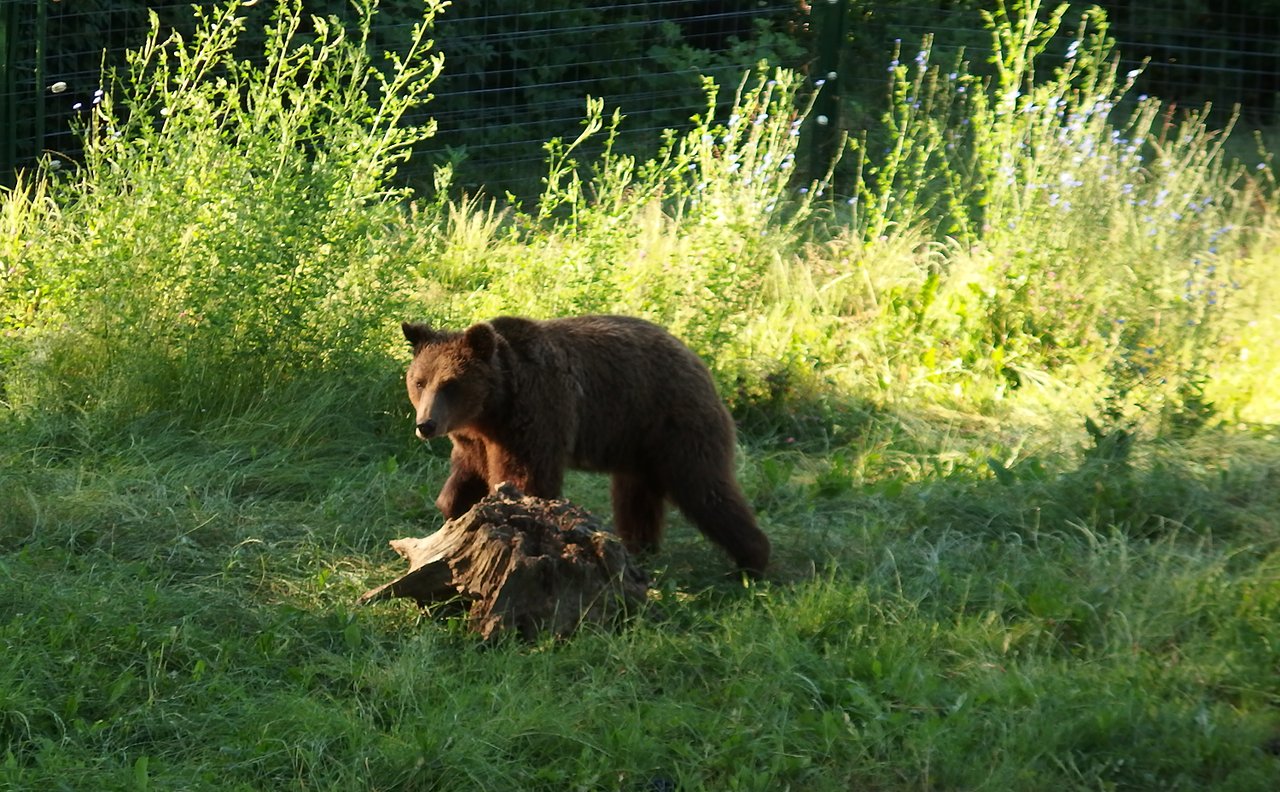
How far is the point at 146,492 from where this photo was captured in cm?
621

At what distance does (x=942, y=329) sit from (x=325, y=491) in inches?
150

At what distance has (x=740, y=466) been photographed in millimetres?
6992

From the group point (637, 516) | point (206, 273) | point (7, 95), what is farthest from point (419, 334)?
point (7, 95)

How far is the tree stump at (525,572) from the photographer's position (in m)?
5.00

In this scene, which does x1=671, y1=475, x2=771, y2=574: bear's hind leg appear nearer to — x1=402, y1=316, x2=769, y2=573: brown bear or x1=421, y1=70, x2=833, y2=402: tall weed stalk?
x1=402, y1=316, x2=769, y2=573: brown bear

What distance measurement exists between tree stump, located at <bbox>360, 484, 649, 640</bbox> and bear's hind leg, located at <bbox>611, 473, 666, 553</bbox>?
2.37 ft

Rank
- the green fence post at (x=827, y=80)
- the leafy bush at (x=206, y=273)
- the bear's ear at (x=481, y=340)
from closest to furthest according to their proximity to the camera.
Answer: the bear's ear at (x=481, y=340), the leafy bush at (x=206, y=273), the green fence post at (x=827, y=80)

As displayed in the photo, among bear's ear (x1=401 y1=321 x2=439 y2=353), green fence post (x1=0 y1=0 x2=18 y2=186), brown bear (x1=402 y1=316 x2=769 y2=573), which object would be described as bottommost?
brown bear (x1=402 y1=316 x2=769 y2=573)

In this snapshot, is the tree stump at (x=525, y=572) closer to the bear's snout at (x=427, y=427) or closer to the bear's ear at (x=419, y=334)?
the bear's snout at (x=427, y=427)

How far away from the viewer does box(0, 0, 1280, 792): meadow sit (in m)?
4.35

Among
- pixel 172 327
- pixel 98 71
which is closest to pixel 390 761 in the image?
pixel 172 327

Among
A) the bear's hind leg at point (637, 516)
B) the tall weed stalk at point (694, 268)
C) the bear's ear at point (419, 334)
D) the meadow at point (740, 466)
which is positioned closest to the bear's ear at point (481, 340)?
the bear's ear at point (419, 334)

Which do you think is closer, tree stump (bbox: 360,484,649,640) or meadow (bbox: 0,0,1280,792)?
meadow (bbox: 0,0,1280,792)

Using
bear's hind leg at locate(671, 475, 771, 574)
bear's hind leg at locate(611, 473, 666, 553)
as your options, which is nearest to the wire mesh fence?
bear's hind leg at locate(611, 473, 666, 553)
